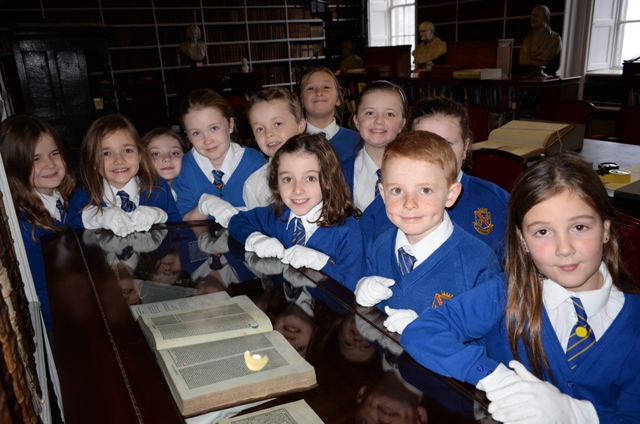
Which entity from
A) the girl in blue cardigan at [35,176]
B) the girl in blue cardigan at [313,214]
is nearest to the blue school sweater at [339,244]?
the girl in blue cardigan at [313,214]

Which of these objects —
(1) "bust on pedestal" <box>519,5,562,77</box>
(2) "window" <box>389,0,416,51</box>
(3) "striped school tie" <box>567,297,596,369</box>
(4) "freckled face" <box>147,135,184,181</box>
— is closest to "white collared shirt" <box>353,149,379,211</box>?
(4) "freckled face" <box>147,135,184,181</box>

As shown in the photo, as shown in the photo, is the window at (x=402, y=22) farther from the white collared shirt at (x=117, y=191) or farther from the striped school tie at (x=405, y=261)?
the striped school tie at (x=405, y=261)

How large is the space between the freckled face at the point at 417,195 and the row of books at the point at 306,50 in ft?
29.9

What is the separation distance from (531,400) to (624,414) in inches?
12.4

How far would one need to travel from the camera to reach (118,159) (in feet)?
7.10

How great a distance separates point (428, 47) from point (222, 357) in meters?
7.44

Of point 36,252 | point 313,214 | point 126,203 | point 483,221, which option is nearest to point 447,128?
point 483,221

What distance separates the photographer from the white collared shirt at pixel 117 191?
2.17 meters

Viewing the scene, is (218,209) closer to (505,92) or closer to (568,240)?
(568,240)

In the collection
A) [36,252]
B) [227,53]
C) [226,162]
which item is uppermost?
[227,53]

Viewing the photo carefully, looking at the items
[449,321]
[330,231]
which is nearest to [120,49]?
[330,231]

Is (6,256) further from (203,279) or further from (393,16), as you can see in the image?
(393,16)

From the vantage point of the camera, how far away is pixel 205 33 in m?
8.76

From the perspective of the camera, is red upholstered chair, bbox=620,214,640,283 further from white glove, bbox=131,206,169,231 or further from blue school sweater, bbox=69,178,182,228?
blue school sweater, bbox=69,178,182,228
